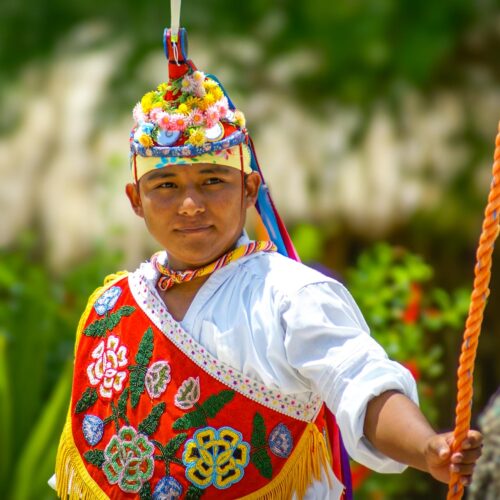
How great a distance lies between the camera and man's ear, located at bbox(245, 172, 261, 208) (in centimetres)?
282

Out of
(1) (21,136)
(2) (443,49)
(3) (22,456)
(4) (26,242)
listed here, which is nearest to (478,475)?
(3) (22,456)

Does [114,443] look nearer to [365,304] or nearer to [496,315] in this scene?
[365,304]

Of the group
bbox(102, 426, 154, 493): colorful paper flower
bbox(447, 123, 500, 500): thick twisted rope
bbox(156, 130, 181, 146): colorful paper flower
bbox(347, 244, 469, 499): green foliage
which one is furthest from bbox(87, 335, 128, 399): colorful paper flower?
bbox(347, 244, 469, 499): green foliage

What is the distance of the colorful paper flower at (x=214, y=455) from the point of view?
8.58 ft

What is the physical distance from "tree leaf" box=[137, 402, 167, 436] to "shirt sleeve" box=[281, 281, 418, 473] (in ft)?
1.17

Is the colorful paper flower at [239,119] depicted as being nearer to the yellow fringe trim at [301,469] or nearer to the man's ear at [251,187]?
the man's ear at [251,187]

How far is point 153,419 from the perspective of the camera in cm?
267

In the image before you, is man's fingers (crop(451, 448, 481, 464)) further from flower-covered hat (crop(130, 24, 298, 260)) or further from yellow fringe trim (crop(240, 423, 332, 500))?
flower-covered hat (crop(130, 24, 298, 260))

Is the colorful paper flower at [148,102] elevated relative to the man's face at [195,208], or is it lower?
elevated

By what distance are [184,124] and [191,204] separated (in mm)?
198

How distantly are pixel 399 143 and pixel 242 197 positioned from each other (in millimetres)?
3496

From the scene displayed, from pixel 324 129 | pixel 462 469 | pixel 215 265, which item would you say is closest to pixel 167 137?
pixel 215 265

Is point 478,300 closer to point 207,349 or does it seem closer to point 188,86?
point 207,349

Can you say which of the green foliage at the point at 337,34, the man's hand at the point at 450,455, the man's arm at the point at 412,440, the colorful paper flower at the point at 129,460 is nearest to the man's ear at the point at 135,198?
the colorful paper flower at the point at 129,460
